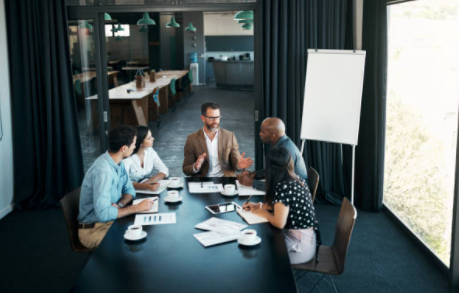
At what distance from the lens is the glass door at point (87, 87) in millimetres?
5543

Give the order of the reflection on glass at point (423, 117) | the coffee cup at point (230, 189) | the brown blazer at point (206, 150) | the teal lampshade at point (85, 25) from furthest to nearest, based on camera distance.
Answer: the teal lampshade at point (85, 25) < the brown blazer at point (206, 150) < the reflection on glass at point (423, 117) < the coffee cup at point (230, 189)

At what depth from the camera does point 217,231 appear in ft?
8.75

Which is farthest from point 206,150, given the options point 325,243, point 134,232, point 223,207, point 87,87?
point 87,87

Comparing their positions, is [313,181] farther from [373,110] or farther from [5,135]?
[5,135]

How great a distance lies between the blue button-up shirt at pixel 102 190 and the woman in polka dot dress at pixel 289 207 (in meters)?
0.86

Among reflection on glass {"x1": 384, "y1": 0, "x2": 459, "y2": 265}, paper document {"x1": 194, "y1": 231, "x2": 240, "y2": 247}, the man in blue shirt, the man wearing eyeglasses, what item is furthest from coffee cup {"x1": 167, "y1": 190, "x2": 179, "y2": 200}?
reflection on glass {"x1": 384, "y1": 0, "x2": 459, "y2": 265}

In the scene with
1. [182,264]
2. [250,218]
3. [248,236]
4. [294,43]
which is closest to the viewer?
[182,264]

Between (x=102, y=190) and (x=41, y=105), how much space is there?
295 centimetres

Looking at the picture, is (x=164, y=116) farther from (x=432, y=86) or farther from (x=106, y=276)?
(x=106, y=276)

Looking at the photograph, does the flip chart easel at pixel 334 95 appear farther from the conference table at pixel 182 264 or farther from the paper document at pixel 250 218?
the conference table at pixel 182 264

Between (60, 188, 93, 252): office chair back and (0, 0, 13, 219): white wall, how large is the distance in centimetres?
246

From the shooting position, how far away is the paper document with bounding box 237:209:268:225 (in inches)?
110

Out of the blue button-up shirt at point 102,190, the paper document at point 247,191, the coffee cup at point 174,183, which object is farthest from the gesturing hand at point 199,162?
the blue button-up shirt at point 102,190

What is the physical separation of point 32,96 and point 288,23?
302 cm
